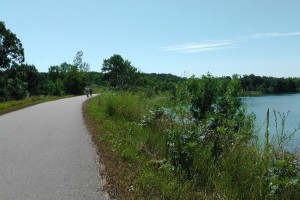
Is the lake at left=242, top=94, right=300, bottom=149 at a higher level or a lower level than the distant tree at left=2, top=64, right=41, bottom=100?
lower

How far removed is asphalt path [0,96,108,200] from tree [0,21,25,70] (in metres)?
47.0

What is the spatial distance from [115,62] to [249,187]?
352 ft

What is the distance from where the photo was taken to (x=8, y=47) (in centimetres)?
5666

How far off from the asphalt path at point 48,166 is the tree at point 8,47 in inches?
1852

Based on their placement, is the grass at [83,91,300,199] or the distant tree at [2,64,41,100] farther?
the distant tree at [2,64,41,100]

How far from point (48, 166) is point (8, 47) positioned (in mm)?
53728

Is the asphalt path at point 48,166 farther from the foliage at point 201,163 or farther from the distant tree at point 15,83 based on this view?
the distant tree at point 15,83

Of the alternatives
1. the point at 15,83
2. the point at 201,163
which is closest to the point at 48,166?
the point at 201,163

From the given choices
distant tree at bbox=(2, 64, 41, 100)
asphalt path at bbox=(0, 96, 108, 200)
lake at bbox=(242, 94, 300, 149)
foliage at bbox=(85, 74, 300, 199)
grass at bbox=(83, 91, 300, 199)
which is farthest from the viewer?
distant tree at bbox=(2, 64, 41, 100)

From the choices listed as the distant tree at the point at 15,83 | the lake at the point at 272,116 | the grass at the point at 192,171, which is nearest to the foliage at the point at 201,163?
the grass at the point at 192,171

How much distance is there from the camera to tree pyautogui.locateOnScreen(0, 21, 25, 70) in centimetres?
5569

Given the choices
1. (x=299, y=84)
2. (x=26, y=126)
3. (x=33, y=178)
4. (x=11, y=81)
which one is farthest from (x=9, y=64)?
(x=33, y=178)

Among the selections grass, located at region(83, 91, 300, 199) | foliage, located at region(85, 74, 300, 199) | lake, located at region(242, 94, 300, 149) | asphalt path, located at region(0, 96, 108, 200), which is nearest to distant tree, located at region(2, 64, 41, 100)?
lake, located at region(242, 94, 300, 149)

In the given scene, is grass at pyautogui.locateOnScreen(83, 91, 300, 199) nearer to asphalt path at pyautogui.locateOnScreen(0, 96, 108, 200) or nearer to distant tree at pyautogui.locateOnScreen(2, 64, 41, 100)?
asphalt path at pyautogui.locateOnScreen(0, 96, 108, 200)
